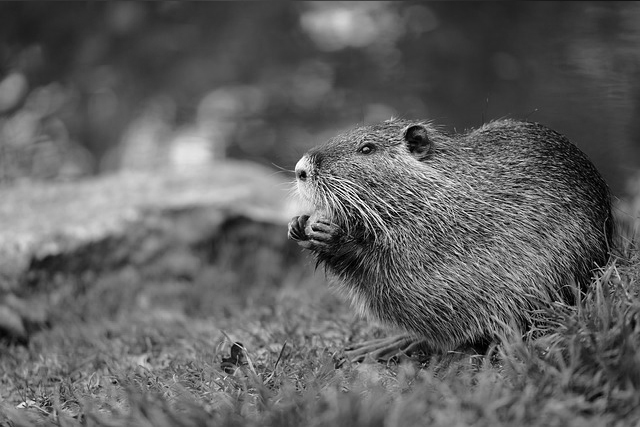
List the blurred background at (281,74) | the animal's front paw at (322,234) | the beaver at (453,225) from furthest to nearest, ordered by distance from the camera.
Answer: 1. the blurred background at (281,74)
2. the animal's front paw at (322,234)
3. the beaver at (453,225)

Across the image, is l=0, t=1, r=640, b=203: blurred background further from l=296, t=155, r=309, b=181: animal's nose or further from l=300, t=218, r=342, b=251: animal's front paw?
l=300, t=218, r=342, b=251: animal's front paw

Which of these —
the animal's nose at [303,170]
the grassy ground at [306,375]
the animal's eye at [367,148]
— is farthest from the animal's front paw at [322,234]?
the grassy ground at [306,375]

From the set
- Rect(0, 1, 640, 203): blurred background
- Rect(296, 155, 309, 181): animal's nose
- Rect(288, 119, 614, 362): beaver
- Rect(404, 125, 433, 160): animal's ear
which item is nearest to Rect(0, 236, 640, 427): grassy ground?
Rect(288, 119, 614, 362): beaver

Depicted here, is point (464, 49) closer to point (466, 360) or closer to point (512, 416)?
point (466, 360)

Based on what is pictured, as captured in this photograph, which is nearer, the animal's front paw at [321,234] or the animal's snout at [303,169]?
the animal's front paw at [321,234]

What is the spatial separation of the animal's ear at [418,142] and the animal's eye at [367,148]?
0.62 ft

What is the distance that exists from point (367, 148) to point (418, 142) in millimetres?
282

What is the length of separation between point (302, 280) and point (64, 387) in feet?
10.2

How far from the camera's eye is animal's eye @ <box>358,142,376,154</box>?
3.96 metres

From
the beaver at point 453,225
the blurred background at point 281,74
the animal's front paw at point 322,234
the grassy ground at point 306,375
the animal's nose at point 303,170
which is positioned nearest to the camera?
the grassy ground at point 306,375

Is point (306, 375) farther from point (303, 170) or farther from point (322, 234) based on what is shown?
point (303, 170)

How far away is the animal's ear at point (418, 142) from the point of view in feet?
12.9

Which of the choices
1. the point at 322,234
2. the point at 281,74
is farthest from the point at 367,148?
the point at 281,74

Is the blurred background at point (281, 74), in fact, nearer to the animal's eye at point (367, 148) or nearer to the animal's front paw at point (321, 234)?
the animal's eye at point (367, 148)
